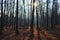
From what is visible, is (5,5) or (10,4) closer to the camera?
(5,5)

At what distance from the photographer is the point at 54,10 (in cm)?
3150

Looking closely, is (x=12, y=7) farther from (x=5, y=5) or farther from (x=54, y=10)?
(x=54, y=10)

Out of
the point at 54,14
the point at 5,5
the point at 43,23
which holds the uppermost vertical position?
the point at 5,5

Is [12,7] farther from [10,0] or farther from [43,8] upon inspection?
[43,8]

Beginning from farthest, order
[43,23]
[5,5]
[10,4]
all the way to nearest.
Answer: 1. [43,23]
2. [10,4]
3. [5,5]

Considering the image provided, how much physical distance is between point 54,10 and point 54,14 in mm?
1192

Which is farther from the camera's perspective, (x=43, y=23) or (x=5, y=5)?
(x=43, y=23)

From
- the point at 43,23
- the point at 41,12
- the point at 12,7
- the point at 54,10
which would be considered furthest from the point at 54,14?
the point at 43,23

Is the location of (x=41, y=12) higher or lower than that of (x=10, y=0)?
lower

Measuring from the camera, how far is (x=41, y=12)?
1399 inches

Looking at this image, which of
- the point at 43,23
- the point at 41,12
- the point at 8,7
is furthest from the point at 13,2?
the point at 43,23

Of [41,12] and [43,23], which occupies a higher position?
[41,12]

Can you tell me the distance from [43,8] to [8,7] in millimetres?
10996

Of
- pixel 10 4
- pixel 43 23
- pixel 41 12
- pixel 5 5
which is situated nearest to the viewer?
pixel 5 5
